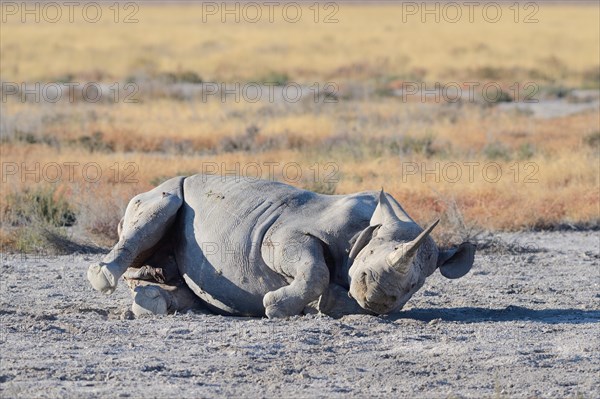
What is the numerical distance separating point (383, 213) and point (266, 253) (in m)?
1.00

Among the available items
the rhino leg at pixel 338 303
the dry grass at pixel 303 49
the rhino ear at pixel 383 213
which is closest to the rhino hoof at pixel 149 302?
the rhino leg at pixel 338 303

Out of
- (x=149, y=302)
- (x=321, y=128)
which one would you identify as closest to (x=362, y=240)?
(x=149, y=302)

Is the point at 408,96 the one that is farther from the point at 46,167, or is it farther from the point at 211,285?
the point at 211,285

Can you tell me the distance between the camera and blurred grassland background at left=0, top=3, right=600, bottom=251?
49.7ft

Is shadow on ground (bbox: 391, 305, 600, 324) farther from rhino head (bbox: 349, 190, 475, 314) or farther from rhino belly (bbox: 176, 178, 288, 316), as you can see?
rhino belly (bbox: 176, 178, 288, 316)

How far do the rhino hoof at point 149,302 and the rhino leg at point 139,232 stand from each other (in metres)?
0.22

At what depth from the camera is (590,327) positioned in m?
8.95

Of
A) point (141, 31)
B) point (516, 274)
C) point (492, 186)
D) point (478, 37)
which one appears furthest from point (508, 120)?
point (141, 31)

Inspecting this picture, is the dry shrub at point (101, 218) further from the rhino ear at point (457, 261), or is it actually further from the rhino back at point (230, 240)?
the rhino ear at point (457, 261)

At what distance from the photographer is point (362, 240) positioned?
8797mm

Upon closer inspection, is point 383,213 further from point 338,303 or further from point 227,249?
point 227,249

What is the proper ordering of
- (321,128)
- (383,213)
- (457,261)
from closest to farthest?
(383,213) → (457,261) → (321,128)

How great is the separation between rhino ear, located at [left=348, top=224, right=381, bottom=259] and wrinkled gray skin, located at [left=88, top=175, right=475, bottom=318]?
10 mm

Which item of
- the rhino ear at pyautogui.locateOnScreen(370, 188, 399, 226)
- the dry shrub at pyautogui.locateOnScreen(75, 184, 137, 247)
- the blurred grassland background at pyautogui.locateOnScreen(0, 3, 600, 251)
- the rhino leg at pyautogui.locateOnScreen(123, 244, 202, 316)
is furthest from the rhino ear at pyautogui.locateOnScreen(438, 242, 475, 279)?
the dry shrub at pyautogui.locateOnScreen(75, 184, 137, 247)
